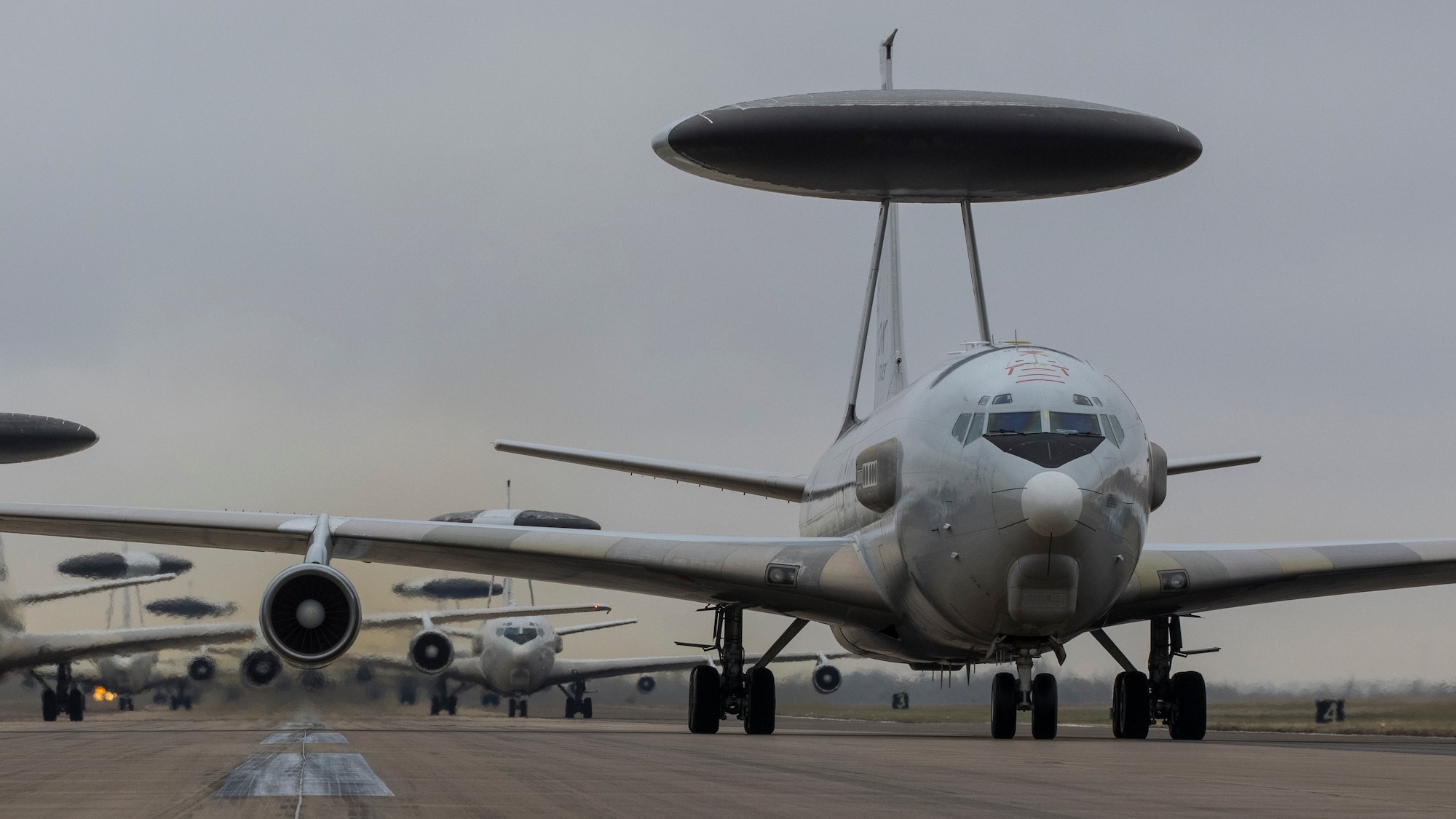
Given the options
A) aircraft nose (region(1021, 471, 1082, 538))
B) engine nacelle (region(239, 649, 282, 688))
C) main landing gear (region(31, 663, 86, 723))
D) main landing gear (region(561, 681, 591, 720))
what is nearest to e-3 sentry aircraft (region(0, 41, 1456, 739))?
aircraft nose (region(1021, 471, 1082, 538))

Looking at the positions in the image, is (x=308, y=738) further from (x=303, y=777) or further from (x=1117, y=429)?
(x=1117, y=429)

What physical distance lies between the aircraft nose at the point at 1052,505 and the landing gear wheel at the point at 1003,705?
8.69ft

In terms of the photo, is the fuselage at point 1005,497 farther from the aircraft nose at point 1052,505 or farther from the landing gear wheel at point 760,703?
the landing gear wheel at point 760,703

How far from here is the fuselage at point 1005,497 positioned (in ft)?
53.9

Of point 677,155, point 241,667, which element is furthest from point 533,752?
point 241,667

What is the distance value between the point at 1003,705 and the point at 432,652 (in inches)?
990

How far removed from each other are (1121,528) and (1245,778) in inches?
230

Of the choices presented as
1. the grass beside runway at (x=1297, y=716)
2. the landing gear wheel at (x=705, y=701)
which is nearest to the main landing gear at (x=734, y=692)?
the landing gear wheel at (x=705, y=701)

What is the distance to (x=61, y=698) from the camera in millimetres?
40469

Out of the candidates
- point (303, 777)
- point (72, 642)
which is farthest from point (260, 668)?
point (303, 777)

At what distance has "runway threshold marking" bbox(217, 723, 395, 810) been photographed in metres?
9.28

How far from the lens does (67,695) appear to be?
40.5 meters

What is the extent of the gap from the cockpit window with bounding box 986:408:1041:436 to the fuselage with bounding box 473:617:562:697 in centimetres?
3458

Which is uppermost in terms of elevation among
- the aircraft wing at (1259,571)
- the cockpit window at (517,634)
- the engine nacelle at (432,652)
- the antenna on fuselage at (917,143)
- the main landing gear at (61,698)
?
the antenna on fuselage at (917,143)
